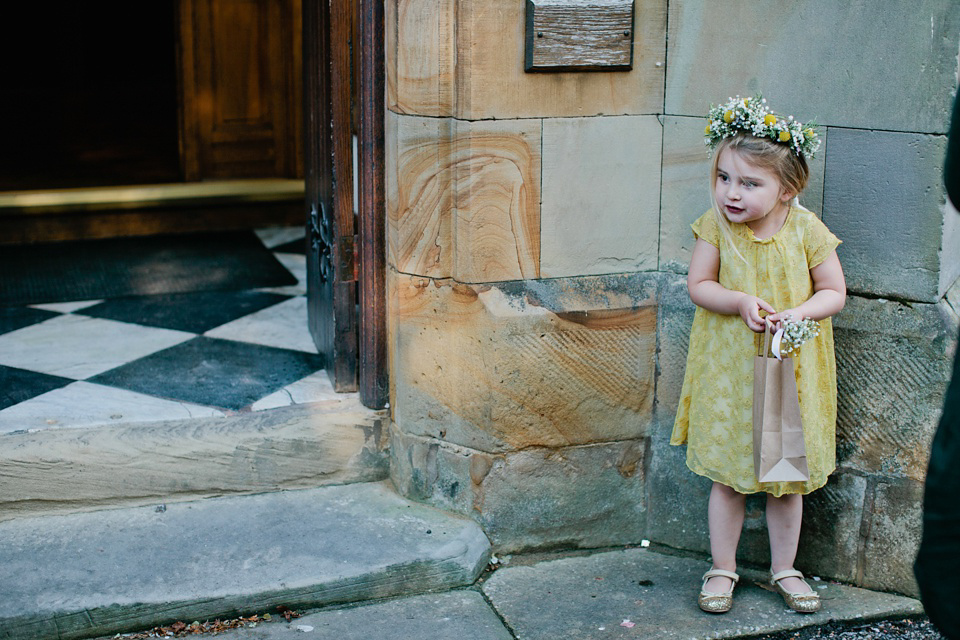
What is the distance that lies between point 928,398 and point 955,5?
0.94m

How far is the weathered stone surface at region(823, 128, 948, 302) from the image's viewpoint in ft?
9.07

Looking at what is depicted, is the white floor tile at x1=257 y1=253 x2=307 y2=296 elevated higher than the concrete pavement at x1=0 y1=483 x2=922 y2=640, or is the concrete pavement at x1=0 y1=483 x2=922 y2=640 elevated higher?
the white floor tile at x1=257 y1=253 x2=307 y2=296

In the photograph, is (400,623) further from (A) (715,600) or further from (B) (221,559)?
(A) (715,600)

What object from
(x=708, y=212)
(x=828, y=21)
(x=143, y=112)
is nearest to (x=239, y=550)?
(x=708, y=212)

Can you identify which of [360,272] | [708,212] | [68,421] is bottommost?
[68,421]

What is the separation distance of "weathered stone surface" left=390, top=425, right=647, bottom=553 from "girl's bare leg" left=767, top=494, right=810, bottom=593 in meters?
0.43

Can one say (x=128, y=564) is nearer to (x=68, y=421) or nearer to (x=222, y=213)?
(x=68, y=421)

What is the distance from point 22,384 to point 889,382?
8.18 feet

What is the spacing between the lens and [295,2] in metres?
Result: 5.93

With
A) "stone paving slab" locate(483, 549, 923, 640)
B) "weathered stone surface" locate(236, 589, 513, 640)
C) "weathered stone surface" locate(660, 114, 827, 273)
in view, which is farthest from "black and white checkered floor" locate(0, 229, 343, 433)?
"weathered stone surface" locate(660, 114, 827, 273)

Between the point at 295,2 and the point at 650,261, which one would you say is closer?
the point at 650,261

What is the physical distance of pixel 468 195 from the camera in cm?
297

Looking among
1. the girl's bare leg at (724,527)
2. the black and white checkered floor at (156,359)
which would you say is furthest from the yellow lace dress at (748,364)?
the black and white checkered floor at (156,359)

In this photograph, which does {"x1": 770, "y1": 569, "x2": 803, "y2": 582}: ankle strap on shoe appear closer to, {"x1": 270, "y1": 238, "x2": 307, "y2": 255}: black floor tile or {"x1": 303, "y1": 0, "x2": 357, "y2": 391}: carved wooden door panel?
{"x1": 303, "y1": 0, "x2": 357, "y2": 391}: carved wooden door panel
